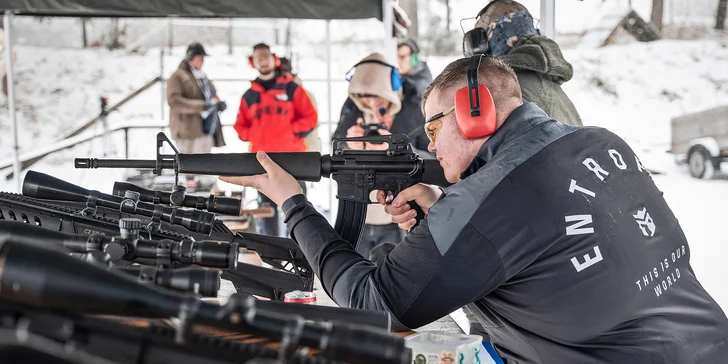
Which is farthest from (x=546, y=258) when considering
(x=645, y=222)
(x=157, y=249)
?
(x=157, y=249)

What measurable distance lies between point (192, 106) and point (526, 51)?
5.16m

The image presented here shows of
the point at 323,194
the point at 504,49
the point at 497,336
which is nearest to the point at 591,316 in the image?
the point at 497,336

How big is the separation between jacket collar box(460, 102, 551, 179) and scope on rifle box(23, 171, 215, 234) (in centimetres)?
75

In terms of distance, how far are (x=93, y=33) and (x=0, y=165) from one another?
186 inches

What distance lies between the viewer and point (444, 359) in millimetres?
1696

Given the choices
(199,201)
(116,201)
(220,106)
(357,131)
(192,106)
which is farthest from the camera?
(220,106)

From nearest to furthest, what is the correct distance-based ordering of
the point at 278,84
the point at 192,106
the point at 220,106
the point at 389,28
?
the point at 389,28, the point at 278,84, the point at 192,106, the point at 220,106

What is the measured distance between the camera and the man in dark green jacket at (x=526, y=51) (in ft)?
10.1

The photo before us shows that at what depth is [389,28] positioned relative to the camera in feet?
20.2

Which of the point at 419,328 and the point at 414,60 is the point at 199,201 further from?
the point at 414,60

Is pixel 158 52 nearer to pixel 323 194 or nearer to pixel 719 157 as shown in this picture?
pixel 323 194

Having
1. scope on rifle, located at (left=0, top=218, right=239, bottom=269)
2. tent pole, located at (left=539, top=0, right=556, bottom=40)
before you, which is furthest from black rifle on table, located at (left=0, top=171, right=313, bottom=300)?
tent pole, located at (left=539, top=0, right=556, bottom=40)

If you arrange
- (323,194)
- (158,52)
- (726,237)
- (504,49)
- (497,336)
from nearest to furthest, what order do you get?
(497,336) < (504,49) < (726,237) < (323,194) < (158,52)

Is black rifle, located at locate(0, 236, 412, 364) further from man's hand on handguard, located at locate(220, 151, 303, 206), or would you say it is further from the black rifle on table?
man's hand on handguard, located at locate(220, 151, 303, 206)
